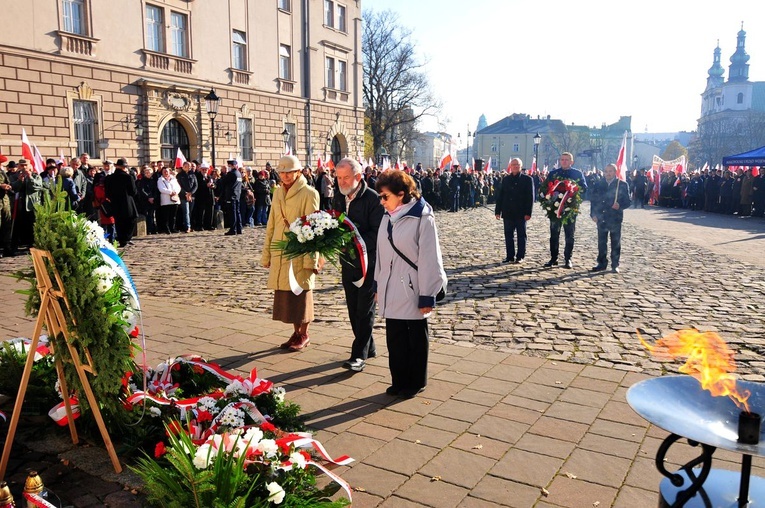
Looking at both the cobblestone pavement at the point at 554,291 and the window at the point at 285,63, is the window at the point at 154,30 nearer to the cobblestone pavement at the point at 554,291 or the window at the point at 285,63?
the window at the point at 285,63

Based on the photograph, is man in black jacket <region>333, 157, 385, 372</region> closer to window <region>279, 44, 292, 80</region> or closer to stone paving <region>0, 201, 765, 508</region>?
stone paving <region>0, 201, 765, 508</region>

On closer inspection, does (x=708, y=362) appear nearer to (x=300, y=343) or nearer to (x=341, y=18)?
(x=300, y=343)

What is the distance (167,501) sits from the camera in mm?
2887

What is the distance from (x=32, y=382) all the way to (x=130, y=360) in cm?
156

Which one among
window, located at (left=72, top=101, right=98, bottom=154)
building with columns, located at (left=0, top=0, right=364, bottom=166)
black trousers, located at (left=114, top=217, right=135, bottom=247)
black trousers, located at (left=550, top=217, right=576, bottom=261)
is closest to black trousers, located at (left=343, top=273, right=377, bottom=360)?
black trousers, located at (left=550, top=217, right=576, bottom=261)

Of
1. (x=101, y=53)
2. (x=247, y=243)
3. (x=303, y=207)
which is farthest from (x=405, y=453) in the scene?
(x=101, y=53)

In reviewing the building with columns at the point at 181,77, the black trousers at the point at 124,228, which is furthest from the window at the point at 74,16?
the black trousers at the point at 124,228

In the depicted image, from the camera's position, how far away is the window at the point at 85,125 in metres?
22.6

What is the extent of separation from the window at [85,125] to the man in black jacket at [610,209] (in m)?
19.0

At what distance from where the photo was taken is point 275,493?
9.55ft

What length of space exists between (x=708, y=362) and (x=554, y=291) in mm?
6890

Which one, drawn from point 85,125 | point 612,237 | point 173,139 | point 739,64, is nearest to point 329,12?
point 173,139

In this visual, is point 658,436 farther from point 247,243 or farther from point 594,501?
point 247,243

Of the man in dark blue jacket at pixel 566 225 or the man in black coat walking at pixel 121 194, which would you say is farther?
the man in black coat walking at pixel 121 194
